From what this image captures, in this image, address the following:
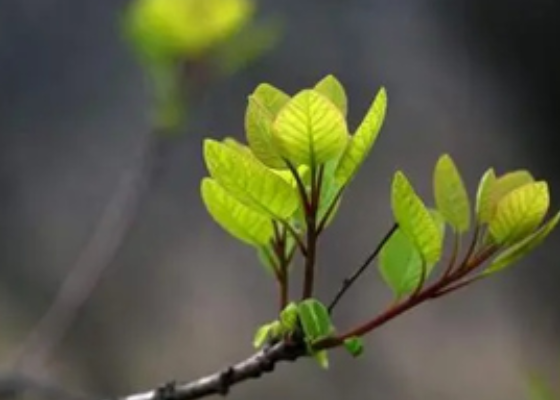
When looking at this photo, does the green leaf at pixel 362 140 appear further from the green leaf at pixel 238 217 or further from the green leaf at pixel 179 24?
the green leaf at pixel 179 24

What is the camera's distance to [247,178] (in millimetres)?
390

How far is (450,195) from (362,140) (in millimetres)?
70

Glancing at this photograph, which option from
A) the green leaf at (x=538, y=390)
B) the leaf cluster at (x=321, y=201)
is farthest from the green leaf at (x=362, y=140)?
the green leaf at (x=538, y=390)

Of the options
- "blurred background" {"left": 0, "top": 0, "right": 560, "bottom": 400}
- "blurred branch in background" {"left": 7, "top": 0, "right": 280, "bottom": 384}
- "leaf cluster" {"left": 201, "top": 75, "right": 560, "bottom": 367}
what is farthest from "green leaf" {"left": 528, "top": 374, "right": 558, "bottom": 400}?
"blurred background" {"left": 0, "top": 0, "right": 560, "bottom": 400}

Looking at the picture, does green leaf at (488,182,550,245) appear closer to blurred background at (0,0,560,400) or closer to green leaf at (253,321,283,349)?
green leaf at (253,321,283,349)

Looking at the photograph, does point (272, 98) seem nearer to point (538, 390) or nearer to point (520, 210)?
point (520, 210)

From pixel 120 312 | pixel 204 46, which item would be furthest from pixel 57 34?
pixel 204 46

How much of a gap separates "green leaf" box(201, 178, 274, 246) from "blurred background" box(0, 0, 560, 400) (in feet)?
5.12

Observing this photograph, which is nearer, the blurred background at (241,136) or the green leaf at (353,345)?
the green leaf at (353,345)

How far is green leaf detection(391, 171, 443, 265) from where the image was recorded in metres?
0.38

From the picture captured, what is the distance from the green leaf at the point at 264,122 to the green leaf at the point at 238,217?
0.14 ft

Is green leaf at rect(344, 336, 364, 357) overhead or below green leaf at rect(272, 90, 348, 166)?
below

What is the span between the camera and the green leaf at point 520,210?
1.36 feet

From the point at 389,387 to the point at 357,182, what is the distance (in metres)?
0.44
